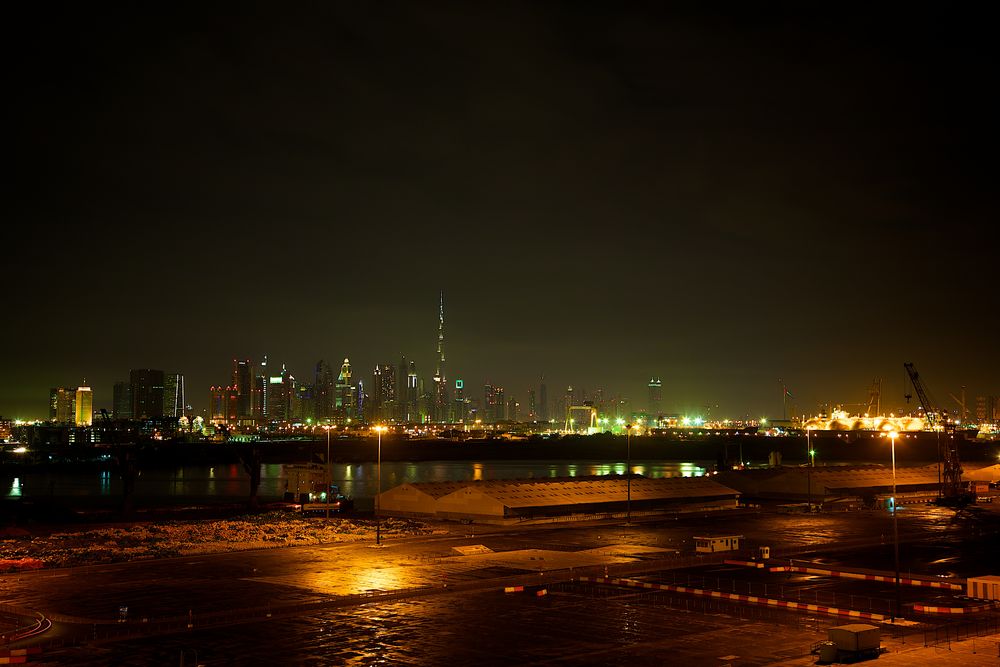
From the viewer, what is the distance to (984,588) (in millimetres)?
31125

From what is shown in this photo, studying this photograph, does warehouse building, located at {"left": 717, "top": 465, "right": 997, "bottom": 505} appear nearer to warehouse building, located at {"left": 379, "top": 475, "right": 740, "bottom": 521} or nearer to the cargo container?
warehouse building, located at {"left": 379, "top": 475, "right": 740, "bottom": 521}

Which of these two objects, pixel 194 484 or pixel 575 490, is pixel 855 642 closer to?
pixel 575 490

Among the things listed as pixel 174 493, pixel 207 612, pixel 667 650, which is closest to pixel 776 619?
pixel 667 650

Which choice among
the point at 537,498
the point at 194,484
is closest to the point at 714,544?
the point at 537,498

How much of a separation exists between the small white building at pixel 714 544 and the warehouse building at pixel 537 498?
14825 millimetres

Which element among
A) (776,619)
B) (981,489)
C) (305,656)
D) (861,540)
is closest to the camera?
(305,656)

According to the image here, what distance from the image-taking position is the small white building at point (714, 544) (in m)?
44.0

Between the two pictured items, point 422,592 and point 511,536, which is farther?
point 511,536

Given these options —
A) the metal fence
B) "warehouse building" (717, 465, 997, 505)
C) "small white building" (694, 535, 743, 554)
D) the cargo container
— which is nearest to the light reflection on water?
"warehouse building" (717, 465, 997, 505)

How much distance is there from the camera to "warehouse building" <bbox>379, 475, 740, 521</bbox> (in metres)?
57.7

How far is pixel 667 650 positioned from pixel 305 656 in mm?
9372

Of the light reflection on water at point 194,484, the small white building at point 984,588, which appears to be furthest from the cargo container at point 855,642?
the light reflection on water at point 194,484

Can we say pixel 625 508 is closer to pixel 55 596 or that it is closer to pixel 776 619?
pixel 776 619

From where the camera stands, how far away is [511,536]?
49.4 m
